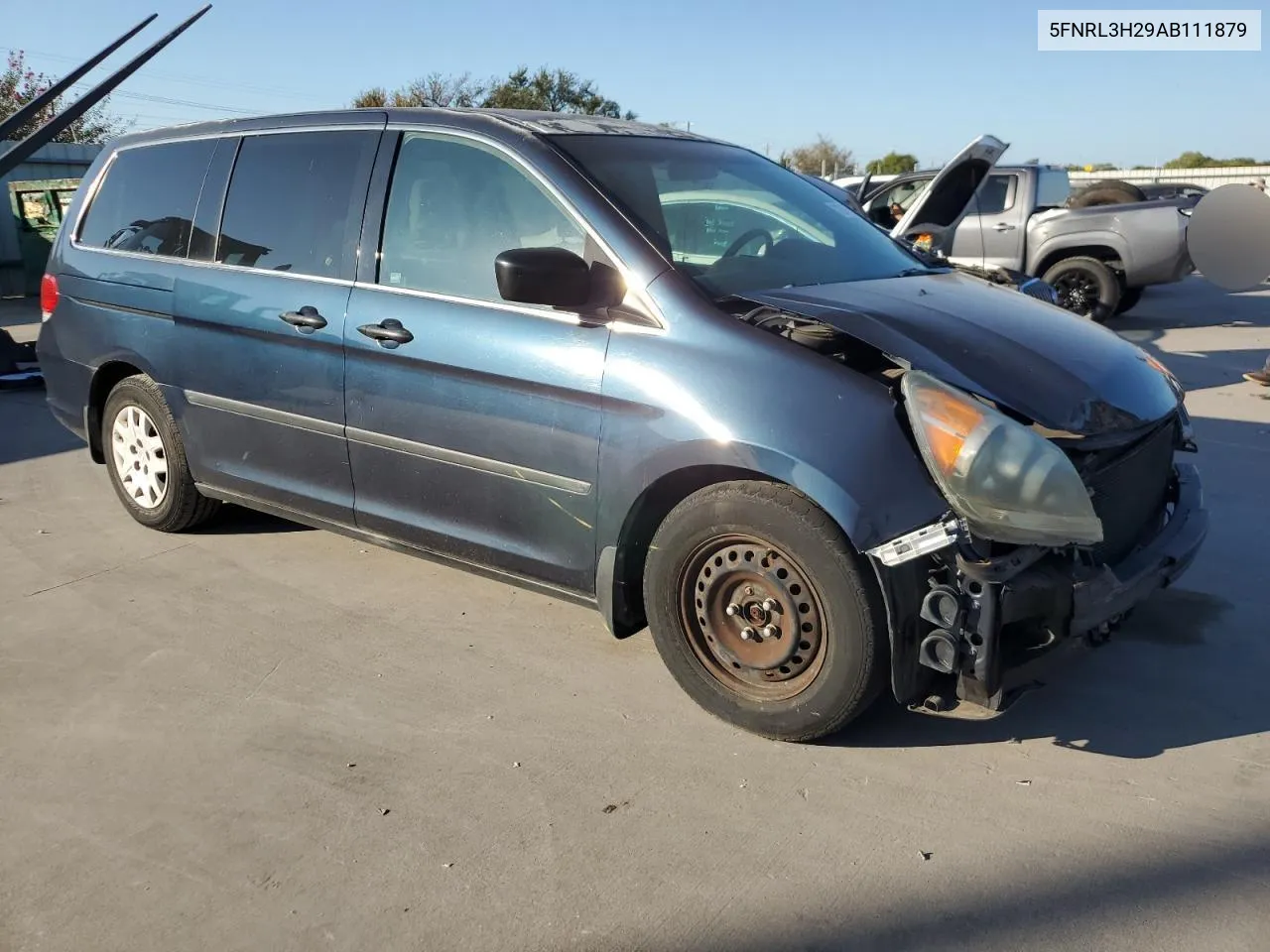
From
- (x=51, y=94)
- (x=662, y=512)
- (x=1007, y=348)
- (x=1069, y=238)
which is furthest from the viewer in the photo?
(x=1069, y=238)

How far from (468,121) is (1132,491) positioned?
2.59 meters

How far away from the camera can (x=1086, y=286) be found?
12062 mm

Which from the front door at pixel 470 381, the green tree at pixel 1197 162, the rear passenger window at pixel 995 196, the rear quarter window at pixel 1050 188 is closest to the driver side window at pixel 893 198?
the rear passenger window at pixel 995 196

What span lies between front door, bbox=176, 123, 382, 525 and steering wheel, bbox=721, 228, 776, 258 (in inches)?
55.8

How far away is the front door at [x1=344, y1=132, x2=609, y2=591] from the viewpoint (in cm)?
346

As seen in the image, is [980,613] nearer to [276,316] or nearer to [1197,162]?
[276,316]

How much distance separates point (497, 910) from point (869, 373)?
1726mm

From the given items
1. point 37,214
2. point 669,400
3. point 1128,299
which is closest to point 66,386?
point 669,400

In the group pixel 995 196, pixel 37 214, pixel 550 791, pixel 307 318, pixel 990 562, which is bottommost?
pixel 550 791

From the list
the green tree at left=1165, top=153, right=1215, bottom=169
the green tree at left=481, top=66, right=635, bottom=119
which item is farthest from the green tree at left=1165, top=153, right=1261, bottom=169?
the green tree at left=481, top=66, right=635, bottom=119

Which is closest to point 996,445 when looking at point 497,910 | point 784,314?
point 784,314

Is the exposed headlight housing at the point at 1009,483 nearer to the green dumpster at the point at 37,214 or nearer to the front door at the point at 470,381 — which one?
the front door at the point at 470,381

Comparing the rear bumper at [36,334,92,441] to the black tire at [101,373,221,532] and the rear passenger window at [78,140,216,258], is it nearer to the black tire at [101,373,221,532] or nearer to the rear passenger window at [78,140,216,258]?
the black tire at [101,373,221,532]

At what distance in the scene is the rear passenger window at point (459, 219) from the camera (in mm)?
3635
